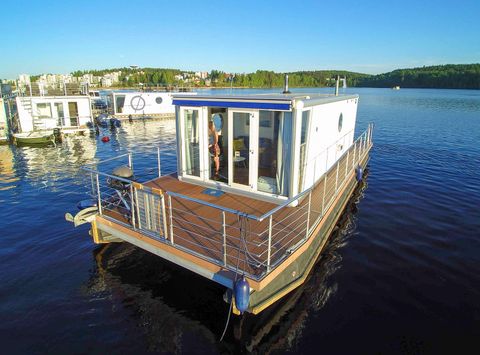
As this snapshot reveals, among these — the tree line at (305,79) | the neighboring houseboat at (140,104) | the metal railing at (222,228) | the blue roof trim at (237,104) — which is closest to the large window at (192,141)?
the blue roof trim at (237,104)

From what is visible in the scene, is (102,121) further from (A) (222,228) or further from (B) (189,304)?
(B) (189,304)

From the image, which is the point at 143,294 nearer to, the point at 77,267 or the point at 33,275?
the point at 77,267

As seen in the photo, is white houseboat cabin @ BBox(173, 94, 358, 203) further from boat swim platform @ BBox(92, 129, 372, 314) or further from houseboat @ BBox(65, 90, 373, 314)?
boat swim platform @ BBox(92, 129, 372, 314)

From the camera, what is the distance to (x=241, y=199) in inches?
371

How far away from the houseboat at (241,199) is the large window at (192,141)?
3cm

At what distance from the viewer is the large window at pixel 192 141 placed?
33.6 feet

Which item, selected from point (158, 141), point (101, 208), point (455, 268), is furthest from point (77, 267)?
point (158, 141)

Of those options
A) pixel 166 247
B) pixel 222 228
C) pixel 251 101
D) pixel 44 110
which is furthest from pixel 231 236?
pixel 44 110

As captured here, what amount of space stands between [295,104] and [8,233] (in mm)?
10114

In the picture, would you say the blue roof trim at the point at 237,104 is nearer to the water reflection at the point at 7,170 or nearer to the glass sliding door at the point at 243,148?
the glass sliding door at the point at 243,148

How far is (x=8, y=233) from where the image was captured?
10.8m

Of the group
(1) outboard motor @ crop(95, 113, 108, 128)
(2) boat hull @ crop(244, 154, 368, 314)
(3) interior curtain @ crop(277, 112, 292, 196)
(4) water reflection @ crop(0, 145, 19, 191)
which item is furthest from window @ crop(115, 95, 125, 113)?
(2) boat hull @ crop(244, 154, 368, 314)

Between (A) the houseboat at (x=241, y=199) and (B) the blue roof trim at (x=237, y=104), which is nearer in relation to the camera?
(A) the houseboat at (x=241, y=199)

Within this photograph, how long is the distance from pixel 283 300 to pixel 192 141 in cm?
555
